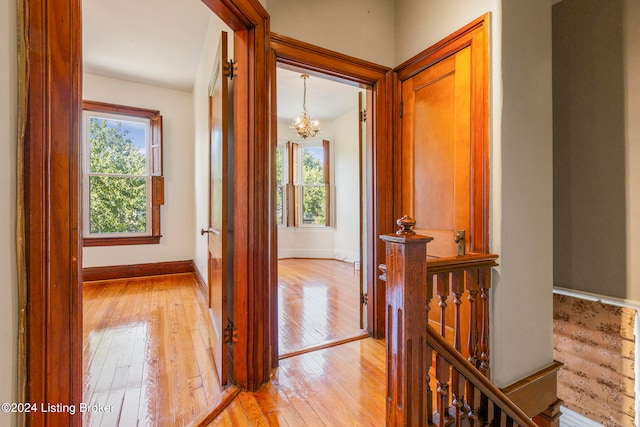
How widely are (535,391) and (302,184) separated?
A: 203 inches

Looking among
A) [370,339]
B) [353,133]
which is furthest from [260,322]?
[353,133]

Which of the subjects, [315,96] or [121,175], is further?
[315,96]

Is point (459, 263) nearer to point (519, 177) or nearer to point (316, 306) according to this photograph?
point (519, 177)

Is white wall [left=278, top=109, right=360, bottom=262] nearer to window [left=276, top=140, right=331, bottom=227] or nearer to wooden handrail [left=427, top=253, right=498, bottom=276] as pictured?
window [left=276, top=140, right=331, bottom=227]

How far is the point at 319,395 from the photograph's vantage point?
5.52 feet

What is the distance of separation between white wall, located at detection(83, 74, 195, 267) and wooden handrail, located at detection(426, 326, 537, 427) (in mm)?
4493

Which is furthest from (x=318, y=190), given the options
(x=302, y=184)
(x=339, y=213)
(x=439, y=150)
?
(x=439, y=150)

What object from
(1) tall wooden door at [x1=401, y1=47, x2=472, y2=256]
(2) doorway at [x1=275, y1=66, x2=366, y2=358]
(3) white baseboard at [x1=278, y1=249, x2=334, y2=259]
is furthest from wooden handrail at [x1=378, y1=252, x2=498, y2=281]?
(3) white baseboard at [x1=278, y1=249, x2=334, y2=259]

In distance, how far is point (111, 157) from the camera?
173 inches

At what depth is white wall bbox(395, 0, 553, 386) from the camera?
1.71 meters

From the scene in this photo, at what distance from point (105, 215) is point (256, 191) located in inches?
151

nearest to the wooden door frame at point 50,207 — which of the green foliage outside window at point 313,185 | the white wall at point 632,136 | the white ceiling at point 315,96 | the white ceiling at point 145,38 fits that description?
the white ceiling at point 145,38

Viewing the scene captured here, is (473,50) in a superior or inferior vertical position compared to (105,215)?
superior

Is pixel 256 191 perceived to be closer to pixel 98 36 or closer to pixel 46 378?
pixel 46 378
